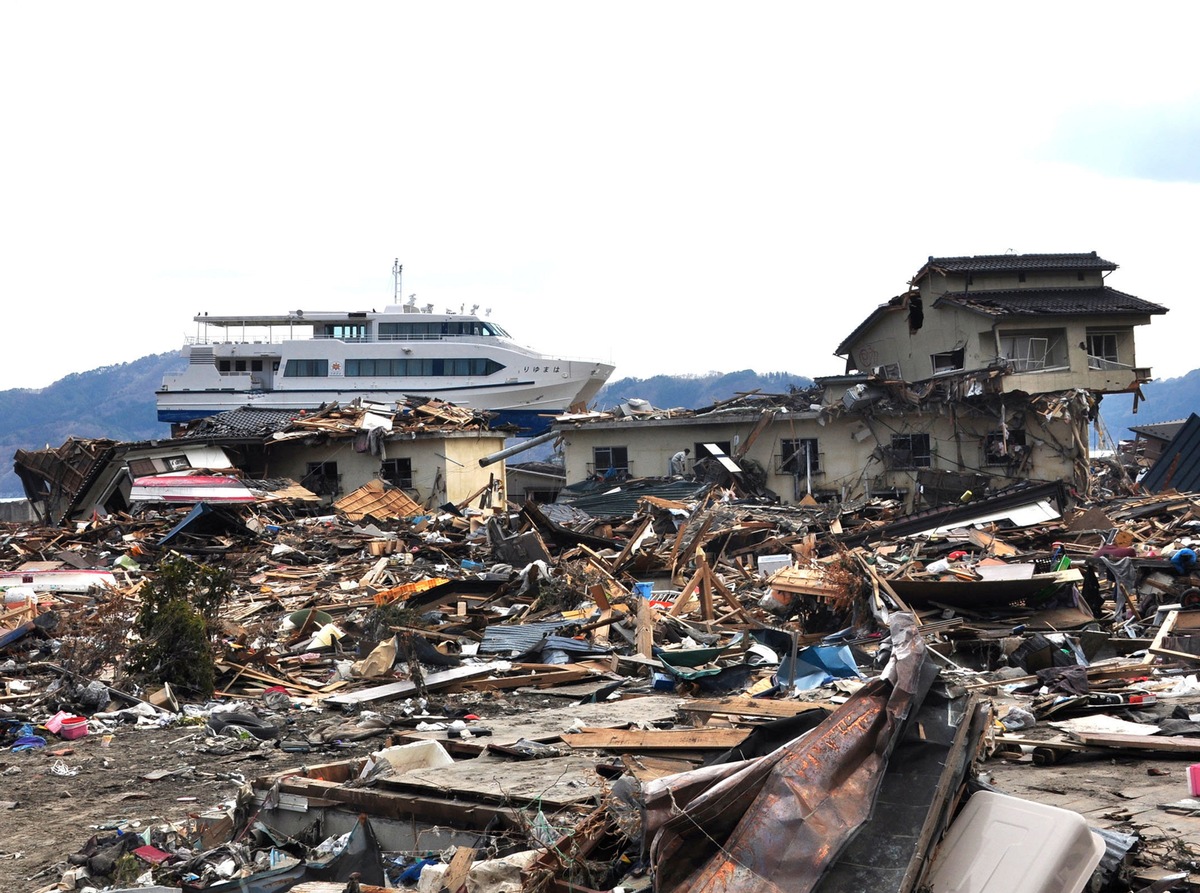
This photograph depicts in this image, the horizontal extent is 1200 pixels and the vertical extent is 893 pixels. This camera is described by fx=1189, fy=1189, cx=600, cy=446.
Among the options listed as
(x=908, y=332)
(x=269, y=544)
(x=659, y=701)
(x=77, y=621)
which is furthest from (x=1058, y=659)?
(x=908, y=332)

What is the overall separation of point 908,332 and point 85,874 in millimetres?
31503

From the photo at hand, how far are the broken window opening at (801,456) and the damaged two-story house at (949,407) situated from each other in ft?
0.10

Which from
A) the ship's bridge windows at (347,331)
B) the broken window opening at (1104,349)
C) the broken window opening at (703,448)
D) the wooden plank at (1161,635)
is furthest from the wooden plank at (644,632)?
the ship's bridge windows at (347,331)

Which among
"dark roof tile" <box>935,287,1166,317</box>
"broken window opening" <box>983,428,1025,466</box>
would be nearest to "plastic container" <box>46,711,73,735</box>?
"broken window opening" <box>983,428,1025,466</box>

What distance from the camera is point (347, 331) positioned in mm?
51969

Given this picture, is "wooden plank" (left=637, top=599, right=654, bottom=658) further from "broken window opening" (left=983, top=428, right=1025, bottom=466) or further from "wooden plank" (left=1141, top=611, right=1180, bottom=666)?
"broken window opening" (left=983, top=428, right=1025, bottom=466)

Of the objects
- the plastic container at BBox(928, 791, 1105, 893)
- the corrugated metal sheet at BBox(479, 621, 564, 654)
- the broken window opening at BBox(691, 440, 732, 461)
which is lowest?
the corrugated metal sheet at BBox(479, 621, 564, 654)

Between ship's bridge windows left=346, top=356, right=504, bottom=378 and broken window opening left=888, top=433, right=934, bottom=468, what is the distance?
25.3m

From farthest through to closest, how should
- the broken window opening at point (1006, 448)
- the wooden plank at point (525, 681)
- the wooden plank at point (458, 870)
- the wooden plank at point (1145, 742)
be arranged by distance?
the broken window opening at point (1006, 448)
the wooden plank at point (525, 681)
the wooden plank at point (1145, 742)
the wooden plank at point (458, 870)

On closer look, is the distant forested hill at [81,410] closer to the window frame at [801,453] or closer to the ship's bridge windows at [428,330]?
the ship's bridge windows at [428,330]

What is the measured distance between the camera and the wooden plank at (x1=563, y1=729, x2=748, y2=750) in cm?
711

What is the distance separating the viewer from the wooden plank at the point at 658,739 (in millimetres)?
7105

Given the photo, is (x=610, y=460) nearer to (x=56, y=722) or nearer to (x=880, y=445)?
(x=880, y=445)

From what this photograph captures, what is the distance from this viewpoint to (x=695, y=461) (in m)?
30.2
